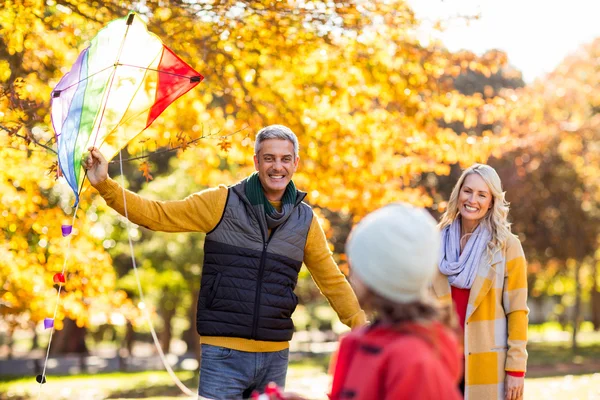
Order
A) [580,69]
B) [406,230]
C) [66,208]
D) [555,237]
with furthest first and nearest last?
[555,237], [580,69], [66,208], [406,230]

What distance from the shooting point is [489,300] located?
4.11 m

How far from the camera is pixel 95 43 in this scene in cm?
398

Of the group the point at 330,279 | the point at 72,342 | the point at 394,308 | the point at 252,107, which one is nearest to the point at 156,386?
the point at 252,107

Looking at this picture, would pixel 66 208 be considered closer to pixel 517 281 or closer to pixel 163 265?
pixel 163 265

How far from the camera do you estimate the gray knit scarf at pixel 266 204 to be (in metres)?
3.74

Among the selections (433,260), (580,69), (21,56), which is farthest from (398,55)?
(580,69)

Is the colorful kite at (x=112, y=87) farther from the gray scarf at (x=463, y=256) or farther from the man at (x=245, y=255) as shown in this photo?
the gray scarf at (x=463, y=256)

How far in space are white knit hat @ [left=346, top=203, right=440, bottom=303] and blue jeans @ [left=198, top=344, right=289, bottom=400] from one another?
1664mm

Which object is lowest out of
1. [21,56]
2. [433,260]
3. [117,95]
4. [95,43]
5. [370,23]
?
[433,260]

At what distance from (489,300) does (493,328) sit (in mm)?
150

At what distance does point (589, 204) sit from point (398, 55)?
578 inches

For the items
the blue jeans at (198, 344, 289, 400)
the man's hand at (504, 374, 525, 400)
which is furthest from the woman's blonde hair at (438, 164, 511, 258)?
the blue jeans at (198, 344, 289, 400)

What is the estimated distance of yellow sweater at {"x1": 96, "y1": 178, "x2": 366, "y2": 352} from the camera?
3.57 meters

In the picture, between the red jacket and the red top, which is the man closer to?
the red top
